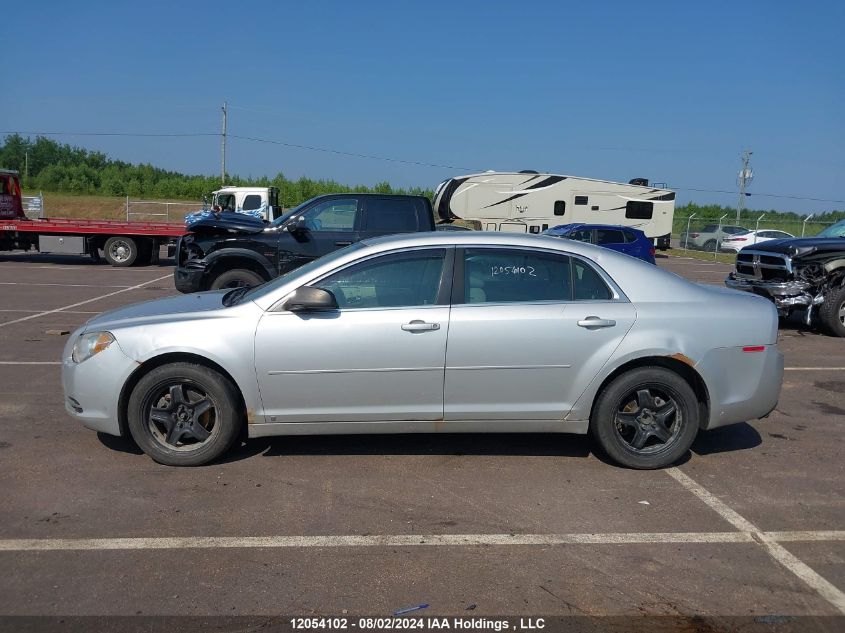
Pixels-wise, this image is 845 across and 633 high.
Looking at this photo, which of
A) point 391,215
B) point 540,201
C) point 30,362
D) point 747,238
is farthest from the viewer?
point 747,238

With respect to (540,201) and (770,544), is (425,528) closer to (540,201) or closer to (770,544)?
(770,544)

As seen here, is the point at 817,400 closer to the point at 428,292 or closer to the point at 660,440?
the point at 660,440

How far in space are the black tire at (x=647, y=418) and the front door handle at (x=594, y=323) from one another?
37 cm

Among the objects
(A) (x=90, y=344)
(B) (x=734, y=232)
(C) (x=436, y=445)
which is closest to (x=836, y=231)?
(C) (x=436, y=445)

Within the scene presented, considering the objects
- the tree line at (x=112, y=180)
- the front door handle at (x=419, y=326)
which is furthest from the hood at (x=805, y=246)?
the tree line at (x=112, y=180)

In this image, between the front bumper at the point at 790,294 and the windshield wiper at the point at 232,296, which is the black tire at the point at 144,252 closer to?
the front bumper at the point at 790,294

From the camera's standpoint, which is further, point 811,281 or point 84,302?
point 84,302

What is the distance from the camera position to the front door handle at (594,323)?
16.6ft

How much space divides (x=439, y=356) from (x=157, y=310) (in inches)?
79.4

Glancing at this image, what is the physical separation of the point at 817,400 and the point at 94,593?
6565 mm

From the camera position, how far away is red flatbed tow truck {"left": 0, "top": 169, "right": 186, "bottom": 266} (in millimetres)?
21297

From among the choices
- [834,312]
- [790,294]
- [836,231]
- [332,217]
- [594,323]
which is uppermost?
[836,231]

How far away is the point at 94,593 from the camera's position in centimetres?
352

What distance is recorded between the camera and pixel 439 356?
497cm
